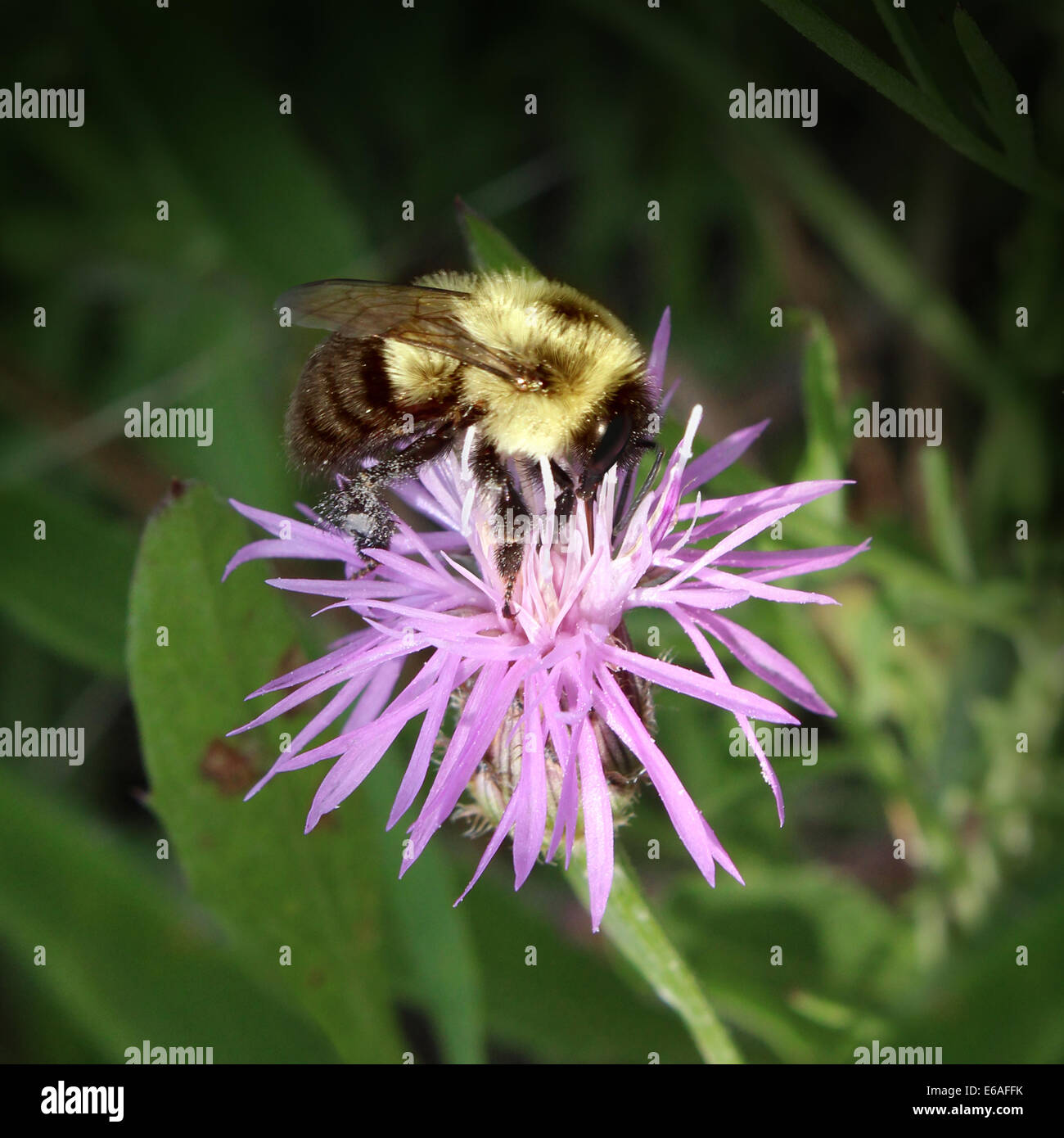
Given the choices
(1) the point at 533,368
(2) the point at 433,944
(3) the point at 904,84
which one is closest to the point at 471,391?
(1) the point at 533,368

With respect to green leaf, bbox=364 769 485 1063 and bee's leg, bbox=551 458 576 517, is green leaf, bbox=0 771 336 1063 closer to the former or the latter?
green leaf, bbox=364 769 485 1063

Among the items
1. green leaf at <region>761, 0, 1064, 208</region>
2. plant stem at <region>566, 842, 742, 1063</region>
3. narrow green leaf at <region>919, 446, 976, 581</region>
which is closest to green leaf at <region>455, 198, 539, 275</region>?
green leaf at <region>761, 0, 1064, 208</region>

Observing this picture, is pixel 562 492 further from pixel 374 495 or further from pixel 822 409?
pixel 822 409

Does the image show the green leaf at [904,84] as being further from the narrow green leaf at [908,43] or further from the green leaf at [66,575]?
the green leaf at [66,575]

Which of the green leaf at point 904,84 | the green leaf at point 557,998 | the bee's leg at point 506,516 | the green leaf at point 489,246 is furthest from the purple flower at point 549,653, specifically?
the green leaf at point 557,998

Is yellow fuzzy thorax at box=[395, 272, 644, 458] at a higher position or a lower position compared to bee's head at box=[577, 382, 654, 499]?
higher
